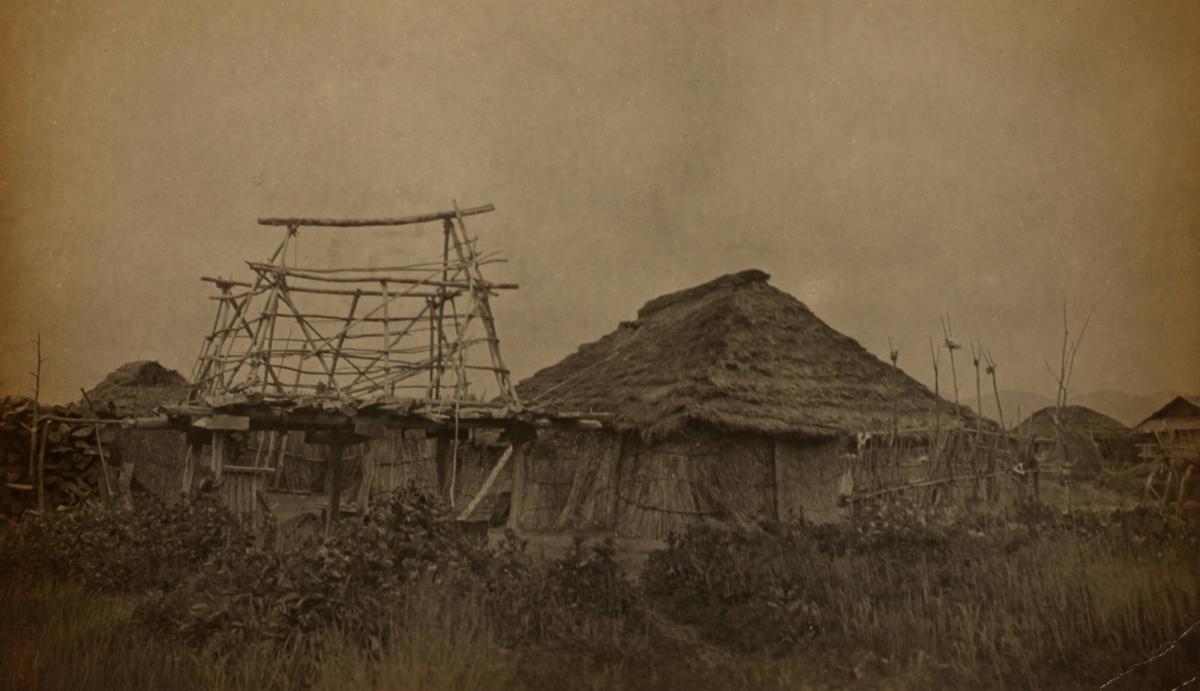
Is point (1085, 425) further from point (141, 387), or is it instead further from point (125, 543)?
point (141, 387)

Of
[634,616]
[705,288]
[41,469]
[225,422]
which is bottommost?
[634,616]

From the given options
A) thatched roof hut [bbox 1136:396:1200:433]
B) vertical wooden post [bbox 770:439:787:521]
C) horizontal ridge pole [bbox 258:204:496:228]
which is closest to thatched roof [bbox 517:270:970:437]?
vertical wooden post [bbox 770:439:787:521]

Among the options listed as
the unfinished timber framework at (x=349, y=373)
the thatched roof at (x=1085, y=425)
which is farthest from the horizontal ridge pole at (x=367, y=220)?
the thatched roof at (x=1085, y=425)

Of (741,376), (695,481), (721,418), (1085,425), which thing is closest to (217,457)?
(695,481)

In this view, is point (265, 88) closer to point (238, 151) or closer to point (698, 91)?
point (238, 151)

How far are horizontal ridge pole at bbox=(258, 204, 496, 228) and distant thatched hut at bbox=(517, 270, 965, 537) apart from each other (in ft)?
12.4

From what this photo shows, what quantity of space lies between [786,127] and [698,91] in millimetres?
857

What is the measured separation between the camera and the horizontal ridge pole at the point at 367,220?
8.10 metres

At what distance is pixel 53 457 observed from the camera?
9945 mm

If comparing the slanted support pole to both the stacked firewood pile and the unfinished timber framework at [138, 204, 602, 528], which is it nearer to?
the unfinished timber framework at [138, 204, 602, 528]

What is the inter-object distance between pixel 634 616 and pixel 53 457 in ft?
27.2

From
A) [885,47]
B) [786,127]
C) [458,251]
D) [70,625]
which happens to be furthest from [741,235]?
[70,625]

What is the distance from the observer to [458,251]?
330 inches

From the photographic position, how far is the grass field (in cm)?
509
